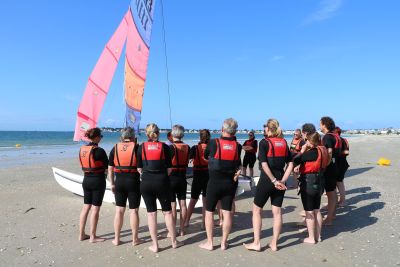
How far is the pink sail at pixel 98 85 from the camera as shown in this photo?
6.80 meters

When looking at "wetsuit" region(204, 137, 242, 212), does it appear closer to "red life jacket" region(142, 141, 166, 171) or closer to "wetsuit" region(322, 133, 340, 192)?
"red life jacket" region(142, 141, 166, 171)

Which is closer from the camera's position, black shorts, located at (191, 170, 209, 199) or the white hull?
black shorts, located at (191, 170, 209, 199)

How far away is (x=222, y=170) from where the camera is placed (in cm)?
403

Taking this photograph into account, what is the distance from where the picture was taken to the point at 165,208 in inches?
163

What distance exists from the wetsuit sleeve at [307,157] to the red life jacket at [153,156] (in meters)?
1.79

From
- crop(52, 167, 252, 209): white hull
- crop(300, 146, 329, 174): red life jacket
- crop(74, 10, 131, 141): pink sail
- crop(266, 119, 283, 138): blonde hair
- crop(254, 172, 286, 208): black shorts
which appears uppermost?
crop(74, 10, 131, 141): pink sail

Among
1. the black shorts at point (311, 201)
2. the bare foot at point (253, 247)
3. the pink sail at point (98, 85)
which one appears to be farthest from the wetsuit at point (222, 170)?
the pink sail at point (98, 85)

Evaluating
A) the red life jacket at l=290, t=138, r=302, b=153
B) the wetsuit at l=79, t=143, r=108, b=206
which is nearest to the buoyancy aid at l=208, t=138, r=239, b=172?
the wetsuit at l=79, t=143, r=108, b=206

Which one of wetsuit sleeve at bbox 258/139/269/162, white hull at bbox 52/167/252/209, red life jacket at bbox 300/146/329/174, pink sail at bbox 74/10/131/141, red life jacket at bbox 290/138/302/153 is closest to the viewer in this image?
wetsuit sleeve at bbox 258/139/269/162

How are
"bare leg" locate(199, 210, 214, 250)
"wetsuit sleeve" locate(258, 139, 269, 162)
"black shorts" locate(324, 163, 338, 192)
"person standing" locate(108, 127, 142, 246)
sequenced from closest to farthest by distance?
"wetsuit sleeve" locate(258, 139, 269, 162), "bare leg" locate(199, 210, 214, 250), "person standing" locate(108, 127, 142, 246), "black shorts" locate(324, 163, 338, 192)

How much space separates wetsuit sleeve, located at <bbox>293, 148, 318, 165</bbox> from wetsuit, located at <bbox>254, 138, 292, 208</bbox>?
40cm

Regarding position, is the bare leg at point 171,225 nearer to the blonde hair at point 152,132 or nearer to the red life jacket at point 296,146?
the blonde hair at point 152,132

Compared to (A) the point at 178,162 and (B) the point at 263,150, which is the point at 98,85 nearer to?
(A) the point at 178,162

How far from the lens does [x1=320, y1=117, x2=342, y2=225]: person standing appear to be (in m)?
5.09
